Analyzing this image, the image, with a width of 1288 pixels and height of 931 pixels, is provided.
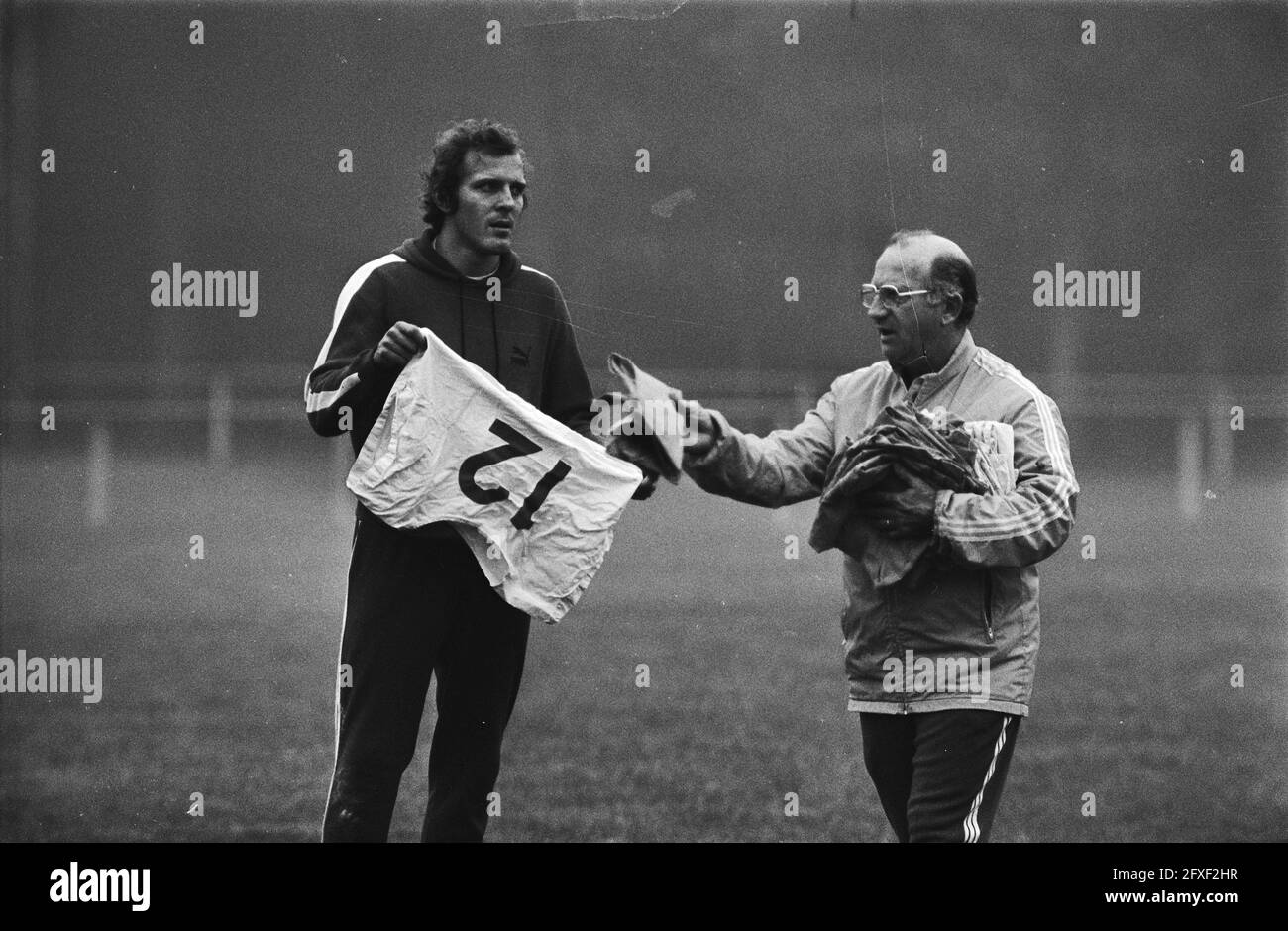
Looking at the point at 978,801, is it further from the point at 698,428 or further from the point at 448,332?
the point at 448,332

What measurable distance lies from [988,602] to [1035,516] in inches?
10.7

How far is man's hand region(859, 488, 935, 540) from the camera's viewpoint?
4145 mm

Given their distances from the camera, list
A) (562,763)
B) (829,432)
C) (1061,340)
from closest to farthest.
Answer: (829,432) < (562,763) < (1061,340)

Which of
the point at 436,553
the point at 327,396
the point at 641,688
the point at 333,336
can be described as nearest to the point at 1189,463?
the point at 641,688

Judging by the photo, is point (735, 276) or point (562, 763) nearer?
point (562, 763)

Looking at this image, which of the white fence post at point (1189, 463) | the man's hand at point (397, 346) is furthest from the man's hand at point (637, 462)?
the white fence post at point (1189, 463)

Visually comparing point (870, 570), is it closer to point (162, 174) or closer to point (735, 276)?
point (735, 276)

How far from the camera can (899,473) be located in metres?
4.17

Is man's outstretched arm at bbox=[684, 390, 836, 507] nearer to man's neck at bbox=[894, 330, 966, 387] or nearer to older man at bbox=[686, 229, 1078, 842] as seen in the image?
older man at bbox=[686, 229, 1078, 842]

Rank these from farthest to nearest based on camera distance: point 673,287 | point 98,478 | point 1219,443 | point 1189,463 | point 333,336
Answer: point 1219,443
point 1189,463
point 98,478
point 673,287
point 333,336

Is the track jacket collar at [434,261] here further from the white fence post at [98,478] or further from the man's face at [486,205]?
the white fence post at [98,478]

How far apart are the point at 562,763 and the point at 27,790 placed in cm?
194

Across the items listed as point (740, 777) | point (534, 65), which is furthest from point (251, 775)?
point (534, 65)

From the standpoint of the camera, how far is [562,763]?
21.5 ft
